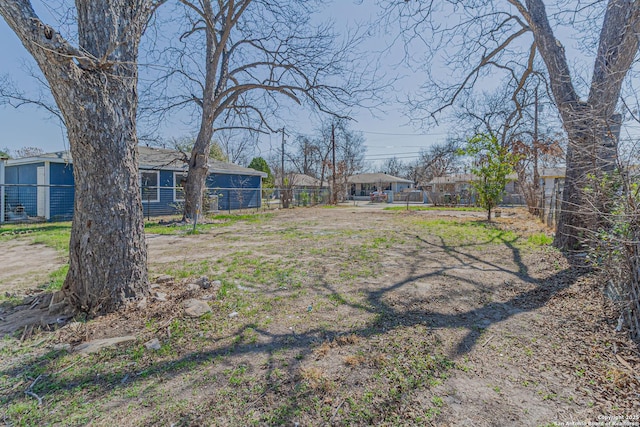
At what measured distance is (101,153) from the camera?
2551mm

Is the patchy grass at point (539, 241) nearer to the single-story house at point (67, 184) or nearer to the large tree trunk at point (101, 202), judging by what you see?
the large tree trunk at point (101, 202)

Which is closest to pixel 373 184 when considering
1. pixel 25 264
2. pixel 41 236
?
pixel 41 236

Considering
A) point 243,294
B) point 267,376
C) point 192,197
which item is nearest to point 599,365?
point 267,376

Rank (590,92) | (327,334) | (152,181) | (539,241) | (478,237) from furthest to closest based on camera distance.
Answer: (152,181), (478,237), (539,241), (590,92), (327,334)

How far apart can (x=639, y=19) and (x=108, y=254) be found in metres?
6.21

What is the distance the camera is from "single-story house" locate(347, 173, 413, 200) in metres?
37.8

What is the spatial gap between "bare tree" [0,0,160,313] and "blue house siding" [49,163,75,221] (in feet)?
34.3

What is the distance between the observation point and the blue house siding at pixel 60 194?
34.8 ft

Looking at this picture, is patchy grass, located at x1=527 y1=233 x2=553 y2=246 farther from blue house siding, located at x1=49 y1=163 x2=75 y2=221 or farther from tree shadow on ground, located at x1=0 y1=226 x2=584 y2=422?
blue house siding, located at x1=49 y1=163 x2=75 y2=221

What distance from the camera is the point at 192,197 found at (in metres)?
9.75

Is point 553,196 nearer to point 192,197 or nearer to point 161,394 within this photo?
point 161,394

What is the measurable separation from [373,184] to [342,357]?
127 ft

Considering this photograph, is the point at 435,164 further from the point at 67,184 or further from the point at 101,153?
the point at 101,153

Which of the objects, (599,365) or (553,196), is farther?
(553,196)
